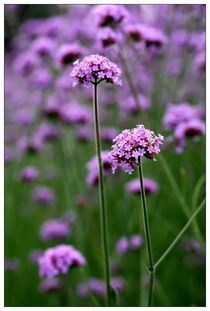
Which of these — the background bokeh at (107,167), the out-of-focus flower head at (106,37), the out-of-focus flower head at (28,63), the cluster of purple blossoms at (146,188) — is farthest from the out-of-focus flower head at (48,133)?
the out-of-focus flower head at (106,37)

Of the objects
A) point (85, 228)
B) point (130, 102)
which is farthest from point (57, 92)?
point (85, 228)

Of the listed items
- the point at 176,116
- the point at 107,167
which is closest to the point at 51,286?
the point at 107,167

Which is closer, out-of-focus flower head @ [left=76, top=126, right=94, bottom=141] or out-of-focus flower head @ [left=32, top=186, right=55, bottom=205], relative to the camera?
out-of-focus flower head @ [left=76, top=126, right=94, bottom=141]

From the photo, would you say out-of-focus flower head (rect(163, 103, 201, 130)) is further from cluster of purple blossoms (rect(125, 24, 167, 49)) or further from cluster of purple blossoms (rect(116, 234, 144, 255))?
cluster of purple blossoms (rect(116, 234, 144, 255))

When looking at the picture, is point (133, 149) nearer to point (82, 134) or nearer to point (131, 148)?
point (131, 148)

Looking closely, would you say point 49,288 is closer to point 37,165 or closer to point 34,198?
point 34,198

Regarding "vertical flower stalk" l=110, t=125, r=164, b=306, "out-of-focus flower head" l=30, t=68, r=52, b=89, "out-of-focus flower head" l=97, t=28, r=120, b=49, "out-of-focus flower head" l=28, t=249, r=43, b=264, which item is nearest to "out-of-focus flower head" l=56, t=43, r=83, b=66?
"out-of-focus flower head" l=97, t=28, r=120, b=49

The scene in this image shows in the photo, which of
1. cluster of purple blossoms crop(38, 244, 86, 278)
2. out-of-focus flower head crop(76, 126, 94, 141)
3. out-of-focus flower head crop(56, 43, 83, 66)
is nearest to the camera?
cluster of purple blossoms crop(38, 244, 86, 278)
